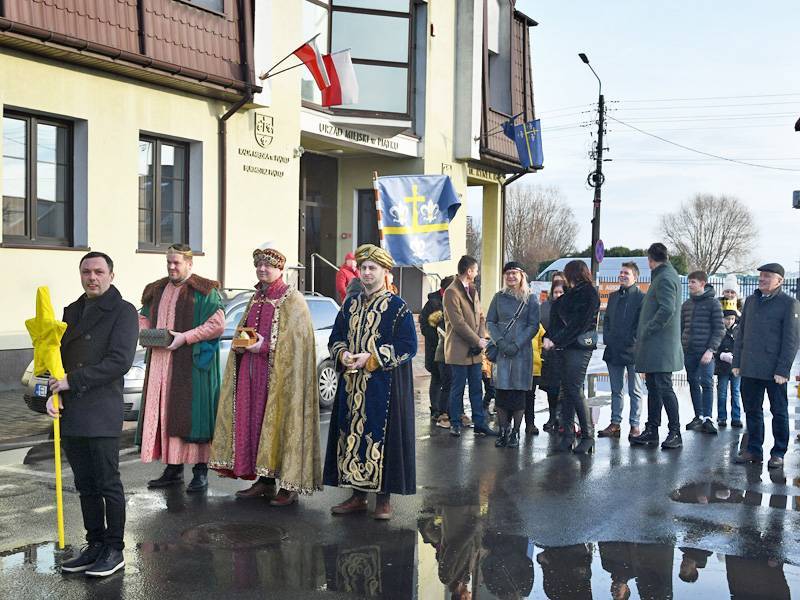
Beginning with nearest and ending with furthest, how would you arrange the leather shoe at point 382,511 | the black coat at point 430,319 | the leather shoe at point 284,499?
the leather shoe at point 382,511 < the leather shoe at point 284,499 < the black coat at point 430,319

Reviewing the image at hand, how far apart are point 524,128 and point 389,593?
20.1 metres

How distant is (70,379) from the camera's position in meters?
5.10

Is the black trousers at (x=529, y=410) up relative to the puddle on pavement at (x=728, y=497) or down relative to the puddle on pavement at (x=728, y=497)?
up

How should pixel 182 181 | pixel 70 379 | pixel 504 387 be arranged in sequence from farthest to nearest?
1. pixel 182 181
2. pixel 504 387
3. pixel 70 379

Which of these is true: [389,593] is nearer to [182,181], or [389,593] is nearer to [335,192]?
[182,181]

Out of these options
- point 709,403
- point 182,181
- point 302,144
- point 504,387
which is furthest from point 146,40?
point 709,403

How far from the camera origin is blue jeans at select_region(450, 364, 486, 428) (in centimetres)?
1030

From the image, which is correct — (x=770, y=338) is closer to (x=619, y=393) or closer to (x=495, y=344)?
(x=619, y=393)

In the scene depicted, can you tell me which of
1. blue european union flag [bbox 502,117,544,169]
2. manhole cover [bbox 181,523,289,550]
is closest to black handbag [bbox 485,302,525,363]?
manhole cover [bbox 181,523,289,550]

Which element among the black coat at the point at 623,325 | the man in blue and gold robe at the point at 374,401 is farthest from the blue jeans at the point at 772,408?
the man in blue and gold robe at the point at 374,401

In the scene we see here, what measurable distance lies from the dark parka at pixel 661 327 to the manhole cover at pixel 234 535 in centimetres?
517

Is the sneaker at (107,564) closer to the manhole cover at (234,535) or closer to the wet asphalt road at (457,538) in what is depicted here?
the wet asphalt road at (457,538)

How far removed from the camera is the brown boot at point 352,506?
673 cm

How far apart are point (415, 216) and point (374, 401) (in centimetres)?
700
